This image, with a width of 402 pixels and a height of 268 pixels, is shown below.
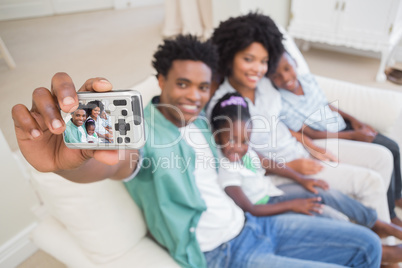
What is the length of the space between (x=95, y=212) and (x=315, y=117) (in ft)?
3.02

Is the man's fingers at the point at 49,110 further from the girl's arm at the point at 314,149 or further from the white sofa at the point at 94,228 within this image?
the girl's arm at the point at 314,149

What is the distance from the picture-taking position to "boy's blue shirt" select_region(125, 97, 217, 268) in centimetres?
78

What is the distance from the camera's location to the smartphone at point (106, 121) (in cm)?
44

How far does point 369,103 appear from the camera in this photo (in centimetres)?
131

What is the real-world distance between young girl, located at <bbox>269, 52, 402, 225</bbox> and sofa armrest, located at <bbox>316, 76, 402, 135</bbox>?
53 mm

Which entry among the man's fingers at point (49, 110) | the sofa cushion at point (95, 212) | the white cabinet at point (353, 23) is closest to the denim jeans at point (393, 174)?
the sofa cushion at point (95, 212)

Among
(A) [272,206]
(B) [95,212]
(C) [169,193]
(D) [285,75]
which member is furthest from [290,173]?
(B) [95,212]

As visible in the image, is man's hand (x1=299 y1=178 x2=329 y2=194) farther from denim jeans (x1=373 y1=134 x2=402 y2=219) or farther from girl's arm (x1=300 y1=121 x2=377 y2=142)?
denim jeans (x1=373 y1=134 x2=402 y2=219)

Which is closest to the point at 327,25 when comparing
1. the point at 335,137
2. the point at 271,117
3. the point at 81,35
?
the point at 335,137

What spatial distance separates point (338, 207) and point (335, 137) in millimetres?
338

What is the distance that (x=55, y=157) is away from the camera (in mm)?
506

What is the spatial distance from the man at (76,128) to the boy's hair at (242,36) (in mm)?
696

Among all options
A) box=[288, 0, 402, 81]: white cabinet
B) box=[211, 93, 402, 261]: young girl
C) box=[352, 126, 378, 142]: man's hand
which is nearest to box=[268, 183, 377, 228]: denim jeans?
box=[211, 93, 402, 261]: young girl

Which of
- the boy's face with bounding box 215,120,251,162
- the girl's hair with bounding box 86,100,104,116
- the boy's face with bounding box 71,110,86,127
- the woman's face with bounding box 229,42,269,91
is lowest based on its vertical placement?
the boy's face with bounding box 215,120,251,162
